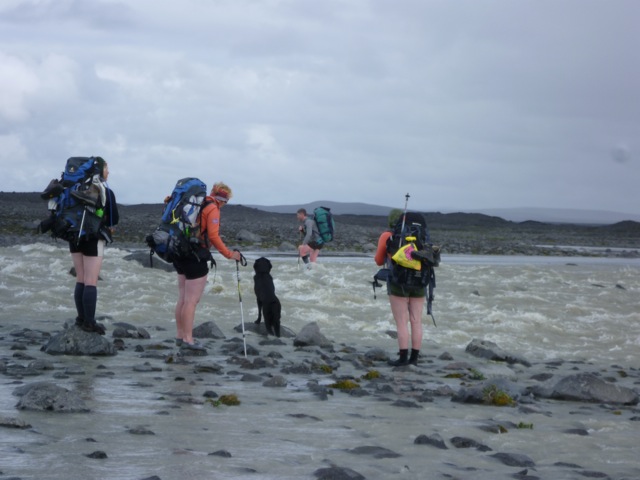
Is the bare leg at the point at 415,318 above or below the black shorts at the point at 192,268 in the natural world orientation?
below

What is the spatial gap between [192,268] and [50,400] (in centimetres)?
446

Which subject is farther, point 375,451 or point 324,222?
point 324,222

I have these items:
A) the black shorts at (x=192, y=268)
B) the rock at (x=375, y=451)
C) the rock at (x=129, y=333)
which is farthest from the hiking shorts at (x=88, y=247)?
the rock at (x=375, y=451)

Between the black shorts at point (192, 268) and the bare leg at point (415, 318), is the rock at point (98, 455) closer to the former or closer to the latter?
the black shorts at point (192, 268)

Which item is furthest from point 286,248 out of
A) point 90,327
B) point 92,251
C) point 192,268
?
point 192,268

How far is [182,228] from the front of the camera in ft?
39.0

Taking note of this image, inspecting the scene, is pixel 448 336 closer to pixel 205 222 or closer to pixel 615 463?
pixel 205 222

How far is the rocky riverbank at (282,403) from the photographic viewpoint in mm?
6648

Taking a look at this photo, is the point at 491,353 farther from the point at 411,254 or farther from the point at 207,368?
the point at 207,368

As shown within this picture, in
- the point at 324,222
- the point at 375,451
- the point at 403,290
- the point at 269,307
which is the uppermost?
the point at 324,222

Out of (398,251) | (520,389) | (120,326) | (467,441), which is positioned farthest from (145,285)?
(467,441)

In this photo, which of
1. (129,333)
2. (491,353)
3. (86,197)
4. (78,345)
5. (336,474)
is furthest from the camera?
(491,353)

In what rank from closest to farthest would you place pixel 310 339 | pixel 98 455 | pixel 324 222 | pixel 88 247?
pixel 98 455 → pixel 88 247 → pixel 310 339 → pixel 324 222

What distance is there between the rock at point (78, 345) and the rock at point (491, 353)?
5858 millimetres
